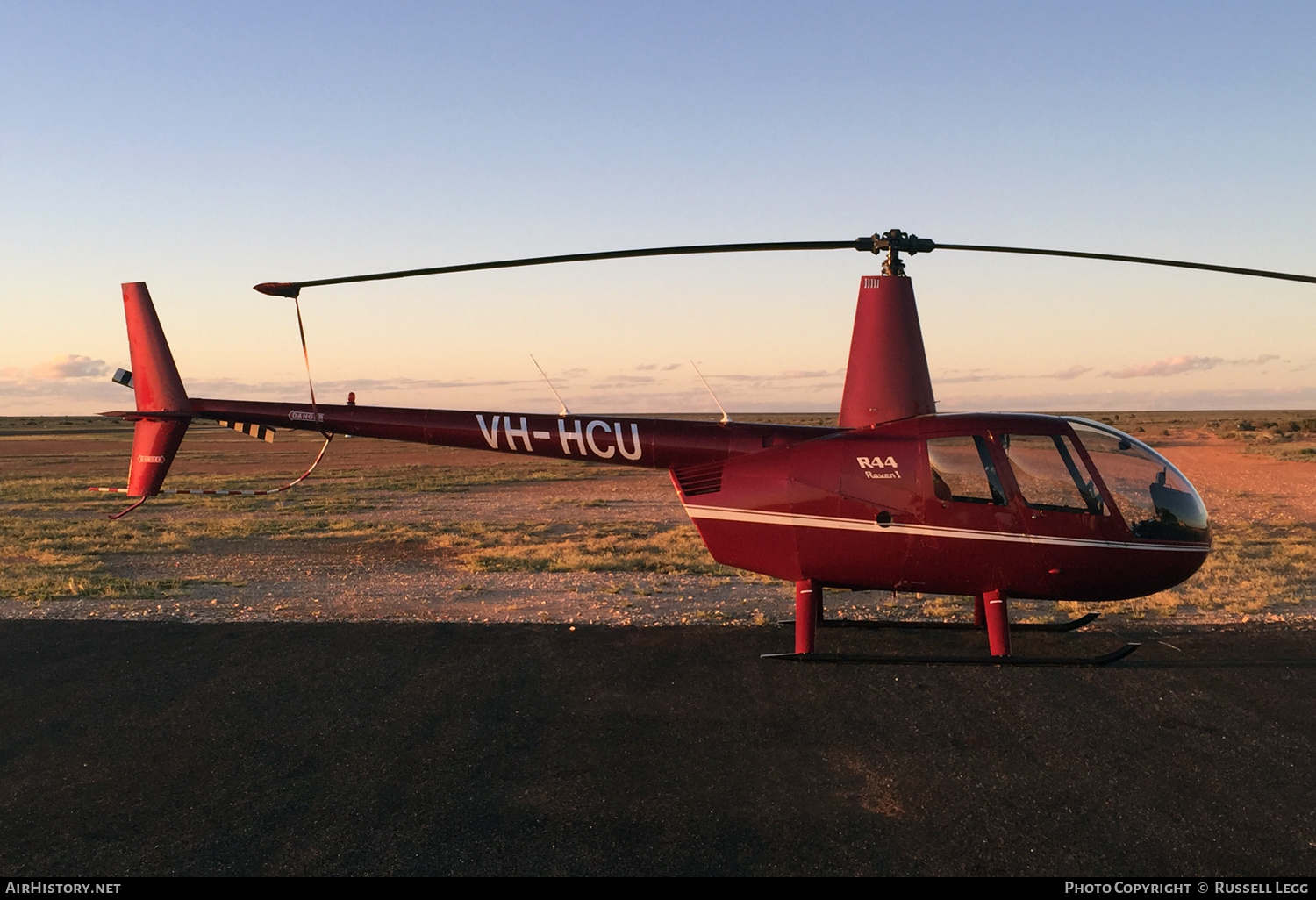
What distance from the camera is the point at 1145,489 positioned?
25.9ft

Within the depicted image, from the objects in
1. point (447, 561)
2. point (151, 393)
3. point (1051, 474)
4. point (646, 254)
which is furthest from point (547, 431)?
point (447, 561)

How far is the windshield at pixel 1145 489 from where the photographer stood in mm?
7797

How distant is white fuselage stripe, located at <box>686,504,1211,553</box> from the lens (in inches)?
305

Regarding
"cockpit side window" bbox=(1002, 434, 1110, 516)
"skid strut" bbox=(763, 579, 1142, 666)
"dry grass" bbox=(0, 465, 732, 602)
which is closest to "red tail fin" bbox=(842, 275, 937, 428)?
"cockpit side window" bbox=(1002, 434, 1110, 516)

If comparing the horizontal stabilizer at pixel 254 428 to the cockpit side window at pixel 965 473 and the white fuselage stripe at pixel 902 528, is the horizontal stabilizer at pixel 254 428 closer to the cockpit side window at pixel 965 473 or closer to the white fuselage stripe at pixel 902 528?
the white fuselage stripe at pixel 902 528

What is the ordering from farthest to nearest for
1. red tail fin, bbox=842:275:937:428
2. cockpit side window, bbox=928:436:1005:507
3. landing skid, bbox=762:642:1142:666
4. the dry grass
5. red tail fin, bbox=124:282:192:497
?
the dry grass
red tail fin, bbox=124:282:192:497
red tail fin, bbox=842:275:937:428
cockpit side window, bbox=928:436:1005:507
landing skid, bbox=762:642:1142:666

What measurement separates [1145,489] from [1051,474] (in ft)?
2.92

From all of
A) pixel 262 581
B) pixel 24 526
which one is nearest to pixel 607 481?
pixel 24 526

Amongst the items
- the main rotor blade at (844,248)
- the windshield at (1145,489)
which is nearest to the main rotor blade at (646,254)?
the main rotor blade at (844,248)

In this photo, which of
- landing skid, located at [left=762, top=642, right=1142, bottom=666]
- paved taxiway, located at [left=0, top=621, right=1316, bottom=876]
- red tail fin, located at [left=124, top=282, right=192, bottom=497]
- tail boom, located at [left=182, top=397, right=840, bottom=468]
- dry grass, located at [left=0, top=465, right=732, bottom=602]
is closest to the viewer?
paved taxiway, located at [left=0, top=621, right=1316, bottom=876]

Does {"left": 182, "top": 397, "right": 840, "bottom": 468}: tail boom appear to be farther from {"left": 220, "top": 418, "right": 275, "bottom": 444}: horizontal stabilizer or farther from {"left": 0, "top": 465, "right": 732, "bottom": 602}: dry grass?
{"left": 0, "top": 465, "right": 732, "bottom": 602}: dry grass

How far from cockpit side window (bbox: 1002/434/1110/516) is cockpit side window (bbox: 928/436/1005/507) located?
21 cm

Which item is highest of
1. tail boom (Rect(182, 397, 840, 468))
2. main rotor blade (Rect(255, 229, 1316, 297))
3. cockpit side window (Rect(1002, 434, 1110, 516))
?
main rotor blade (Rect(255, 229, 1316, 297))

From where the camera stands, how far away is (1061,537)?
7.79m
